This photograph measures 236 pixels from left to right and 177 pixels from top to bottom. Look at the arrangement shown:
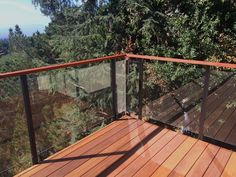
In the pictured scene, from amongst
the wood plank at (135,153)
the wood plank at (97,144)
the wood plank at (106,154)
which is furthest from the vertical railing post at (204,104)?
the wood plank at (97,144)

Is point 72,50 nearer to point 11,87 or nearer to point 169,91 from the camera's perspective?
point 169,91

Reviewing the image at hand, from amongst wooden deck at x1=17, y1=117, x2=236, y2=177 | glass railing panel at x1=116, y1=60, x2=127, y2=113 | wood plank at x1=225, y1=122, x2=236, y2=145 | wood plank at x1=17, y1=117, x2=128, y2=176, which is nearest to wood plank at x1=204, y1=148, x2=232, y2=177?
wooden deck at x1=17, y1=117, x2=236, y2=177

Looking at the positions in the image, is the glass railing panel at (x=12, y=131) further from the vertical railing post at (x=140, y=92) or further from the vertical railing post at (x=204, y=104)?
the vertical railing post at (x=204, y=104)

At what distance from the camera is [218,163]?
255cm

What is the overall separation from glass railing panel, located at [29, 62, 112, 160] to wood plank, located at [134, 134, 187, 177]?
1038 mm

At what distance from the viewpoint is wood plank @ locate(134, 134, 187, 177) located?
95.1 inches

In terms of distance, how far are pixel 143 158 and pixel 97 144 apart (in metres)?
0.63

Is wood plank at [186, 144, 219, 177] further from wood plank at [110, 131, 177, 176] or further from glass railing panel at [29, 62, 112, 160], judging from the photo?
glass railing panel at [29, 62, 112, 160]

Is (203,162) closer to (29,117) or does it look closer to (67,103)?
(67,103)

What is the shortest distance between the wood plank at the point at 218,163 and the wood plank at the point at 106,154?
3.02ft

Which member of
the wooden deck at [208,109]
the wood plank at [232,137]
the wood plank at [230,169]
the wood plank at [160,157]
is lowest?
the wood plank at [230,169]

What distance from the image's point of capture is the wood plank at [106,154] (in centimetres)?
246

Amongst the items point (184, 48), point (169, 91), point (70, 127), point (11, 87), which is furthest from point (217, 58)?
point (11, 87)

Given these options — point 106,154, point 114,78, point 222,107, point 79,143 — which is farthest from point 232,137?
point 79,143
